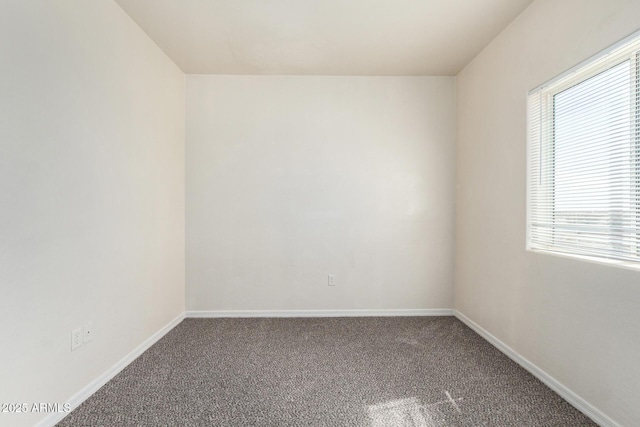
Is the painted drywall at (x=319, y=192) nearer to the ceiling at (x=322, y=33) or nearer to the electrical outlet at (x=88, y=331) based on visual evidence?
the ceiling at (x=322, y=33)

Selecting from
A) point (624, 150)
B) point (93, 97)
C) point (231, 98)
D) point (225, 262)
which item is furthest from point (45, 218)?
point (624, 150)

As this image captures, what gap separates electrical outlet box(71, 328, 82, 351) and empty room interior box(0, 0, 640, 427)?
0.04ft

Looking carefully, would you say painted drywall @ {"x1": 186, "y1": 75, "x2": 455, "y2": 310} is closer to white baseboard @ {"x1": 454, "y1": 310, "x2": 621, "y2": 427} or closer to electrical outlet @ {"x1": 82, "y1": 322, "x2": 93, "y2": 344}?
white baseboard @ {"x1": 454, "y1": 310, "x2": 621, "y2": 427}

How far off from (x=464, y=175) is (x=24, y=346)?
3580 millimetres

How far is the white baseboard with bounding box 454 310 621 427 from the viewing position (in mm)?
1615

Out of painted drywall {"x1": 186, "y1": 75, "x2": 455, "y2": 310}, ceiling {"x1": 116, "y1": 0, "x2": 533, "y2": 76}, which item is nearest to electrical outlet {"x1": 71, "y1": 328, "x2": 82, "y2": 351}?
painted drywall {"x1": 186, "y1": 75, "x2": 455, "y2": 310}

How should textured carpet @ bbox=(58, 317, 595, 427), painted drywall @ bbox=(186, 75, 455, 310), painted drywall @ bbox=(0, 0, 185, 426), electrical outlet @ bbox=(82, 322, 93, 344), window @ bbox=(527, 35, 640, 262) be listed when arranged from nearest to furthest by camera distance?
painted drywall @ bbox=(0, 0, 185, 426) → window @ bbox=(527, 35, 640, 262) → textured carpet @ bbox=(58, 317, 595, 427) → electrical outlet @ bbox=(82, 322, 93, 344) → painted drywall @ bbox=(186, 75, 455, 310)

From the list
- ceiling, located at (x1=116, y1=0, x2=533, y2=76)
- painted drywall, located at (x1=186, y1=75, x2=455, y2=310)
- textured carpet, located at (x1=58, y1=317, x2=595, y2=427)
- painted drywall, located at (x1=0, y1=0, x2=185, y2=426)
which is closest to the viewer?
painted drywall, located at (x1=0, y1=0, x2=185, y2=426)

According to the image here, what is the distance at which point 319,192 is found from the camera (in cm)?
329

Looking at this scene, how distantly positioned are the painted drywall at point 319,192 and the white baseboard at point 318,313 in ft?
0.20

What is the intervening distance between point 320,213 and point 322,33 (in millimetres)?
1716

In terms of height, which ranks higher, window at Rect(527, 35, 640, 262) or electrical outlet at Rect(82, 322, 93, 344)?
window at Rect(527, 35, 640, 262)

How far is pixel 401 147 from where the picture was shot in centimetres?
330

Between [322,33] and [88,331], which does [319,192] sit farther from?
[88,331]
